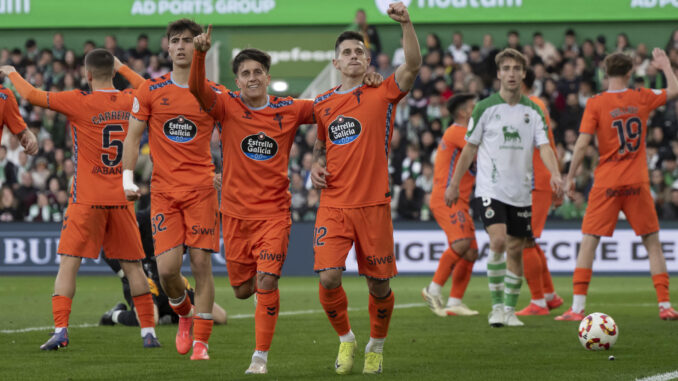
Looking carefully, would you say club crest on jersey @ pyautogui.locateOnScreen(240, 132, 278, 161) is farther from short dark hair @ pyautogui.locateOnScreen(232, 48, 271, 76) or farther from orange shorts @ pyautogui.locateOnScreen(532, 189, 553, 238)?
orange shorts @ pyautogui.locateOnScreen(532, 189, 553, 238)

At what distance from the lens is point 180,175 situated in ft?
24.9

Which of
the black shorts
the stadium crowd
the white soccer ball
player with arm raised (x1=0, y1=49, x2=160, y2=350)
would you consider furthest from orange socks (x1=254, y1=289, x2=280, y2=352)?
the stadium crowd

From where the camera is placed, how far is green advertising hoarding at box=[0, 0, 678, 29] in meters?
24.6

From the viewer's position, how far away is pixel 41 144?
910 inches

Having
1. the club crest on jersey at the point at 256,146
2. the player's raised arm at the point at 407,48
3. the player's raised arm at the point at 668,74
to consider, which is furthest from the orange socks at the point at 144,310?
the player's raised arm at the point at 668,74

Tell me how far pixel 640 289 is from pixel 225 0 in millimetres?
14177

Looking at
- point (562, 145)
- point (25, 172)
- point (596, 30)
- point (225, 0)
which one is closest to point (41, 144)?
point (25, 172)

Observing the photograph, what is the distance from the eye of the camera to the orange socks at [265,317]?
22.3 ft

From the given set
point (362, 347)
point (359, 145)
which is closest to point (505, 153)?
point (362, 347)

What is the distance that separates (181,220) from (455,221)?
4.13 m

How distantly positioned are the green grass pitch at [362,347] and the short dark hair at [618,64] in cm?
244

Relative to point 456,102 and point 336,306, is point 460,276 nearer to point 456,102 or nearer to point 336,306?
point 456,102

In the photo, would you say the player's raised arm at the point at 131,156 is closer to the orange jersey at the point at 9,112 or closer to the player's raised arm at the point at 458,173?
the orange jersey at the point at 9,112

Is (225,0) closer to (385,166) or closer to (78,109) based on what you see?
(78,109)
